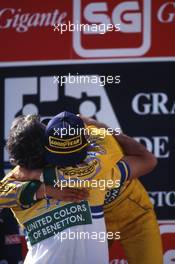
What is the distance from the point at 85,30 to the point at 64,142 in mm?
1827

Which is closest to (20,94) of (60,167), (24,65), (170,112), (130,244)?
(24,65)

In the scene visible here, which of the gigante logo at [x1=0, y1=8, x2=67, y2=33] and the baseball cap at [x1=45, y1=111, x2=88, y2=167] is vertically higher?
the gigante logo at [x1=0, y1=8, x2=67, y2=33]

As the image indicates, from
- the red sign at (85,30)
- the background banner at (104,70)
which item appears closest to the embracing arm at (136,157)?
the background banner at (104,70)

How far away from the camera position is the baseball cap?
2832 mm

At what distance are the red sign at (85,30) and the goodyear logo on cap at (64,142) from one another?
5.64 feet

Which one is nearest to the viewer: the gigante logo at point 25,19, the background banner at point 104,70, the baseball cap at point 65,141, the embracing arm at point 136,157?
the baseball cap at point 65,141

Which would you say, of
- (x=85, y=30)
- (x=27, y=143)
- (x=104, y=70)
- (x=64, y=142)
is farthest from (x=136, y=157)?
(x=85, y=30)

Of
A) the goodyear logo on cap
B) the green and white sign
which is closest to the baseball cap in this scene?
the goodyear logo on cap

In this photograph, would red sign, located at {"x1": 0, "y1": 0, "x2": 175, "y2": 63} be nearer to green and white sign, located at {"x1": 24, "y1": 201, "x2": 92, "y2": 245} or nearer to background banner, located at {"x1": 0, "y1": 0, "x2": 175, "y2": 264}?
background banner, located at {"x1": 0, "y1": 0, "x2": 175, "y2": 264}

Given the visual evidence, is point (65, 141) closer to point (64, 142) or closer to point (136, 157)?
point (64, 142)

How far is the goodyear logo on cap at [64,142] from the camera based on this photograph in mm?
2834

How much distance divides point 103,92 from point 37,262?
6.22ft

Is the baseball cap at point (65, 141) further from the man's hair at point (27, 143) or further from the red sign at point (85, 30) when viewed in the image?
the red sign at point (85, 30)

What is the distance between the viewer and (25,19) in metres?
4.60
